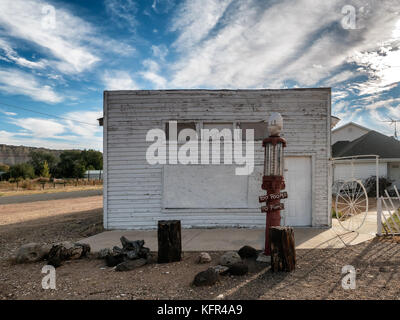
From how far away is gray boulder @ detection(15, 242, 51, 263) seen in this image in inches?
195

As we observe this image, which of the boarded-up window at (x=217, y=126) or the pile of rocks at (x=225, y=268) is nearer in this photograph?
the pile of rocks at (x=225, y=268)

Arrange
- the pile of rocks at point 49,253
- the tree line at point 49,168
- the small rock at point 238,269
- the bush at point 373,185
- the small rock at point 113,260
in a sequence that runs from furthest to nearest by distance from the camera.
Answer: the tree line at point 49,168 < the bush at point 373,185 < the pile of rocks at point 49,253 < the small rock at point 113,260 < the small rock at point 238,269

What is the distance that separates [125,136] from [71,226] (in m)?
3.47

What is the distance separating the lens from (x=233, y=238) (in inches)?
260

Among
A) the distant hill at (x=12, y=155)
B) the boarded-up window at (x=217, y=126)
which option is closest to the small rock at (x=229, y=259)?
the boarded-up window at (x=217, y=126)

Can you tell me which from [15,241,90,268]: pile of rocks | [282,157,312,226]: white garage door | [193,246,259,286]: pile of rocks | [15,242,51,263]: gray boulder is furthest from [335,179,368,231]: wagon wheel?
[15,242,51,263]: gray boulder

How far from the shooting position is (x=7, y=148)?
76875 millimetres

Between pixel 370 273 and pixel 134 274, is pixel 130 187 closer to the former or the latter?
pixel 134 274

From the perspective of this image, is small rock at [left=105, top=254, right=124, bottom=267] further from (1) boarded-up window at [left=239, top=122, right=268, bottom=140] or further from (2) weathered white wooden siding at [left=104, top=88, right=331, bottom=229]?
(1) boarded-up window at [left=239, top=122, right=268, bottom=140]

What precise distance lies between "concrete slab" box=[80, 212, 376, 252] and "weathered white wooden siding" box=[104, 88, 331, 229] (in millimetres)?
423

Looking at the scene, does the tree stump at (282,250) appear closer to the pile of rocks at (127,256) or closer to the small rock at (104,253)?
the pile of rocks at (127,256)

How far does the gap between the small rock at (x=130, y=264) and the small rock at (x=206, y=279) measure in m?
1.28

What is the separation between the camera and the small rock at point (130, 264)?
14.7ft
